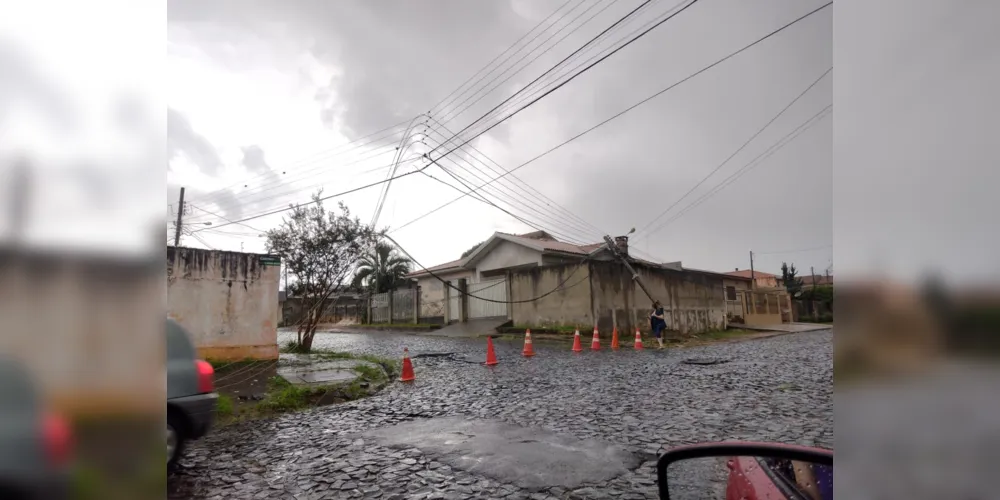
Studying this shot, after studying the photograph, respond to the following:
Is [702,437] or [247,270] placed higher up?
[247,270]

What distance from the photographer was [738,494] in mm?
1847

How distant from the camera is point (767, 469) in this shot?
172cm

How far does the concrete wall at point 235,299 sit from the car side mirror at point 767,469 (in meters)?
7.52

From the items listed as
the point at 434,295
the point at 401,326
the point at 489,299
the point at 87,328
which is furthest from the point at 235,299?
the point at 401,326

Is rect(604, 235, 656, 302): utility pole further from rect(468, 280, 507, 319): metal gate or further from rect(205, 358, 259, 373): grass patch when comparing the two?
rect(205, 358, 259, 373): grass patch

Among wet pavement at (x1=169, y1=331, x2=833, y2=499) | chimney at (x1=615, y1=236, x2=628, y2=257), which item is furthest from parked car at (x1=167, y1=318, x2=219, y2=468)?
chimney at (x1=615, y1=236, x2=628, y2=257)

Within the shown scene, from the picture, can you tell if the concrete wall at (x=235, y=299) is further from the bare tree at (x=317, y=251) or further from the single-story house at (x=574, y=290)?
the single-story house at (x=574, y=290)

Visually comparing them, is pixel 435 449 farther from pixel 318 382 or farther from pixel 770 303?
pixel 770 303

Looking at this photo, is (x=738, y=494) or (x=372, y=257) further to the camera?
(x=372, y=257)

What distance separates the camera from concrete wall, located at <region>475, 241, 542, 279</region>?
2198 centimetres

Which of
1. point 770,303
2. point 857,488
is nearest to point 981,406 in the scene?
point 857,488

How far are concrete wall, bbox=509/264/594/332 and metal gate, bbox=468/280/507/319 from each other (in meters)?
0.68

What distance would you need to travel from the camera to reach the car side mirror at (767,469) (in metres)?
1.04

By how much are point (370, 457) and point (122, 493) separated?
12.0 feet
